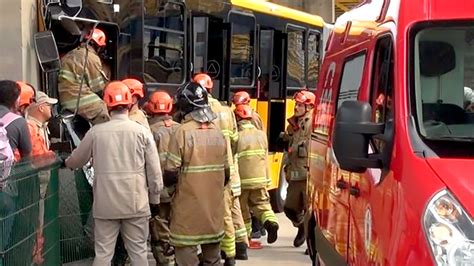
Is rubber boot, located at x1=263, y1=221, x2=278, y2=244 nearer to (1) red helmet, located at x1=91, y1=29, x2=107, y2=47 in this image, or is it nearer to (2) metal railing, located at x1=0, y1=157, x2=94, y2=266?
(2) metal railing, located at x1=0, y1=157, x2=94, y2=266

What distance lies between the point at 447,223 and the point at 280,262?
21.2 ft

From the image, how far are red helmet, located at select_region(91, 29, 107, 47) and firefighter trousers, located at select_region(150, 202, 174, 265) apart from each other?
1.81 metres

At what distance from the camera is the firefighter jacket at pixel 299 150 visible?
10883 millimetres

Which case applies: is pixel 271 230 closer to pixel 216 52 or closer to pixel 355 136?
pixel 216 52

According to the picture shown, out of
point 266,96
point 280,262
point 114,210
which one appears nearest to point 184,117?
point 114,210

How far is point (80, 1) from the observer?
8.99m

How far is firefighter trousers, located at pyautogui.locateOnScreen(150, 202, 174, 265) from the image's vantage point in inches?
357

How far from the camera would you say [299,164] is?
1095 cm

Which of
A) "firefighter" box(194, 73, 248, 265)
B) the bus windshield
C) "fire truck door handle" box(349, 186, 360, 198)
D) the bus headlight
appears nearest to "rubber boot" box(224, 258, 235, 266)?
"firefighter" box(194, 73, 248, 265)

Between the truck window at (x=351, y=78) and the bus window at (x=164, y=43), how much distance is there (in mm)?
4193

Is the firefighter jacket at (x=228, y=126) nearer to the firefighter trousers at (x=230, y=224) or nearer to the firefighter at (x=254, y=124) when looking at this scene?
the firefighter trousers at (x=230, y=224)

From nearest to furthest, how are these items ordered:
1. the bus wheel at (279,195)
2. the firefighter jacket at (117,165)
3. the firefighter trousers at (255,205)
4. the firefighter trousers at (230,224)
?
the firefighter jacket at (117,165), the firefighter trousers at (230,224), the firefighter trousers at (255,205), the bus wheel at (279,195)

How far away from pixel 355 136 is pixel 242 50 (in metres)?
9.27

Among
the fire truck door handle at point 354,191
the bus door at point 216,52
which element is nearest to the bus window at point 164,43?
the bus door at point 216,52
